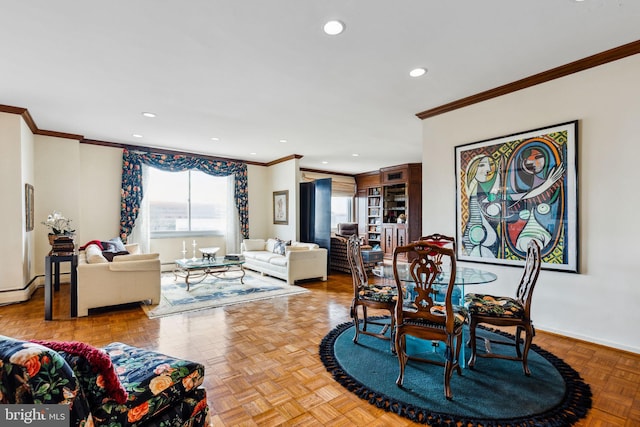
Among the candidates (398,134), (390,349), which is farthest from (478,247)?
(398,134)

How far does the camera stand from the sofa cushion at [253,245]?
6.68 meters

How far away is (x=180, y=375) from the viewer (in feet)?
4.59

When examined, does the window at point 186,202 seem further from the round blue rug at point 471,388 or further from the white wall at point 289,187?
the round blue rug at point 471,388

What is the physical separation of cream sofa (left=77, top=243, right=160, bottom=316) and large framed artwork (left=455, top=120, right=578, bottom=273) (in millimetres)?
3875

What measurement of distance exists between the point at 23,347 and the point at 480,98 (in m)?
4.06

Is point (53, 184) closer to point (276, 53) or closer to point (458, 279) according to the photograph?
point (276, 53)

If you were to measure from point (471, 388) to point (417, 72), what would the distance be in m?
2.68

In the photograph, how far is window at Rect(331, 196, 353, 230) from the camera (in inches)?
368

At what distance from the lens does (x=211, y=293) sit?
4.57m

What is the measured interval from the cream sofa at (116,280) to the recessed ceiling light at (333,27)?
134 inches

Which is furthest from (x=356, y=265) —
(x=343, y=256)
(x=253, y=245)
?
(x=253, y=245)

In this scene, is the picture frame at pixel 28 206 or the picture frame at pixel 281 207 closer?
the picture frame at pixel 28 206

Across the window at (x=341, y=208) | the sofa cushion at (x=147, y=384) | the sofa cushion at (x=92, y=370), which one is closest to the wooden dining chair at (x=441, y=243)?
the sofa cushion at (x=147, y=384)

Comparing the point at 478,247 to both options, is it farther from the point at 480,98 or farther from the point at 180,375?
the point at 180,375
